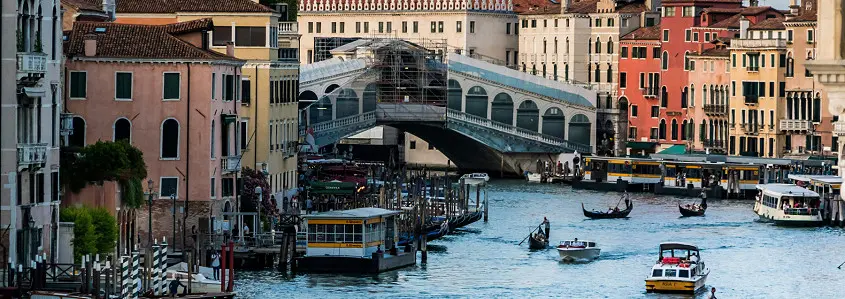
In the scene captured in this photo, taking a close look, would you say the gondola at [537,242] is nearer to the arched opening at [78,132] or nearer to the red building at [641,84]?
the arched opening at [78,132]

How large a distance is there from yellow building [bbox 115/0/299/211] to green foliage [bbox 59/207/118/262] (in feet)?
37.2

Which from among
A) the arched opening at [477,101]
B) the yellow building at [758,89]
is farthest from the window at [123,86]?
the arched opening at [477,101]

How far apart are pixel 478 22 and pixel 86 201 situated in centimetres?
5722

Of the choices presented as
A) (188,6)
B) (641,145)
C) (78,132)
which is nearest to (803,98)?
(641,145)

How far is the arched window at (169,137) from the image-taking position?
4094 cm

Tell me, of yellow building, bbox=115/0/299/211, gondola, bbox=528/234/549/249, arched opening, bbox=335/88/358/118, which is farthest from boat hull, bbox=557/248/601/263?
arched opening, bbox=335/88/358/118

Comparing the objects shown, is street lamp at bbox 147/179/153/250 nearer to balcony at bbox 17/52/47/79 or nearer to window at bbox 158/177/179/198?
window at bbox 158/177/179/198

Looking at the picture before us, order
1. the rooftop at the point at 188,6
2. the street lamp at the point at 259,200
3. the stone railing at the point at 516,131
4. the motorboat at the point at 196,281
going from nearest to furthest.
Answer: the motorboat at the point at 196,281 → the street lamp at the point at 259,200 → the rooftop at the point at 188,6 → the stone railing at the point at 516,131

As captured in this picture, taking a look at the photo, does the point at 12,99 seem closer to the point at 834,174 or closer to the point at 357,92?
the point at 834,174

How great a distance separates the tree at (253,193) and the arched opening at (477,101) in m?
32.9

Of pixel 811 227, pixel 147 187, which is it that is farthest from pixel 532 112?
pixel 147 187

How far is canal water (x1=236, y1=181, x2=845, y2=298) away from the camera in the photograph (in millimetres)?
39812

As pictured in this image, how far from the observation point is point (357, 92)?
252ft

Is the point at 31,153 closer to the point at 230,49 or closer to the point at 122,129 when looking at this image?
the point at 122,129
